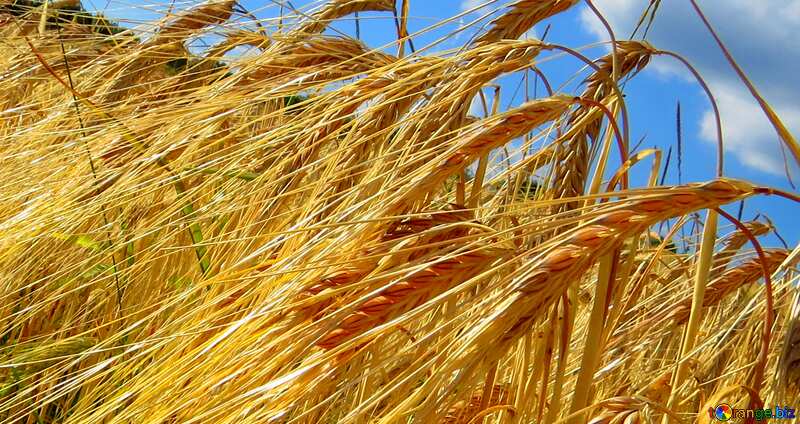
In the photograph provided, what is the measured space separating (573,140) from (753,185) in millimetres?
367

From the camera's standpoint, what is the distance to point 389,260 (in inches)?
24.7

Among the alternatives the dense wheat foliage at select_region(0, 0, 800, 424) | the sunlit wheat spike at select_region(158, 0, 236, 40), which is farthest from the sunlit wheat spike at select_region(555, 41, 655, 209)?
the sunlit wheat spike at select_region(158, 0, 236, 40)

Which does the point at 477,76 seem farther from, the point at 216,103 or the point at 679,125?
the point at 679,125

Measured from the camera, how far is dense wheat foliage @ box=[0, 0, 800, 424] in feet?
1.72

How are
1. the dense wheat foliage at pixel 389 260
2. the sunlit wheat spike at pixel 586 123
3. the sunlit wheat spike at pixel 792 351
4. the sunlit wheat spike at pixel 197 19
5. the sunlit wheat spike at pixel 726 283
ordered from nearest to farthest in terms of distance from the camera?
the dense wheat foliage at pixel 389 260 < the sunlit wheat spike at pixel 792 351 < the sunlit wheat spike at pixel 586 123 < the sunlit wheat spike at pixel 726 283 < the sunlit wheat spike at pixel 197 19

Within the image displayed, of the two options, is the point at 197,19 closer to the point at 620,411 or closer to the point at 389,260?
the point at 389,260

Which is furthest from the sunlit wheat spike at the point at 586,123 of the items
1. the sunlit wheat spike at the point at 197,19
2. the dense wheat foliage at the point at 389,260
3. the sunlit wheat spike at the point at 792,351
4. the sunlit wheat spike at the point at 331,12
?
the sunlit wheat spike at the point at 197,19

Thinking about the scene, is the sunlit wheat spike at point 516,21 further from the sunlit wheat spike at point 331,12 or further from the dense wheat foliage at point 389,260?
the sunlit wheat spike at point 331,12

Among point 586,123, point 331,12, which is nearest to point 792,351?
point 586,123

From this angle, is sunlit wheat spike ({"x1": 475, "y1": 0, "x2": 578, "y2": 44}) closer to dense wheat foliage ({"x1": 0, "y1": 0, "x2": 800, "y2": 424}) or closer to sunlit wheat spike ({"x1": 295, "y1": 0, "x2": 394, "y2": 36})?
dense wheat foliage ({"x1": 0, "y1": 0, "x2": 800, "y2": 424})

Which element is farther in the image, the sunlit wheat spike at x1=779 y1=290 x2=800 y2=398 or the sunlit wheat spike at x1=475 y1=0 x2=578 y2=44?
the sunlit wheat spike at x1=475 y1=0 x2=578 y2=44

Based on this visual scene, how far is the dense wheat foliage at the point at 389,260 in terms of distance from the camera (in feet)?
1.72

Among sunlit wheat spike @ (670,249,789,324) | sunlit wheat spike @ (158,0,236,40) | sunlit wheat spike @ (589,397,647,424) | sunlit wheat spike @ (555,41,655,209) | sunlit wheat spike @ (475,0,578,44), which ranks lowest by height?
sunlit wheat spike @ (670,249,789,324)

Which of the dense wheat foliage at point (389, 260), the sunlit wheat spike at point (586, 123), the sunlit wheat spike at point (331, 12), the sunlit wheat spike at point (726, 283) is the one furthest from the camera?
the sunlit wheat spike at point (331, 12)
